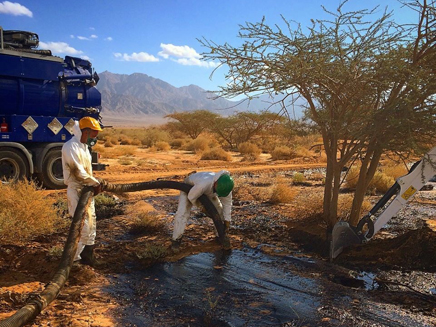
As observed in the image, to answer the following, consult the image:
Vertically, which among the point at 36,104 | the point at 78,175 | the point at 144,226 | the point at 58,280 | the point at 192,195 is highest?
the point at 36,104

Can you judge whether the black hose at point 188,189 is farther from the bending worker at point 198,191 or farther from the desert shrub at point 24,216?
the desert shrub at point 24,216

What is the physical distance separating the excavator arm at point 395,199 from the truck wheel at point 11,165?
8404 millimetres

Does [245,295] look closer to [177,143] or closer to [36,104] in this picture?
[36,104]

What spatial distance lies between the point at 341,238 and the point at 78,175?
4337mm

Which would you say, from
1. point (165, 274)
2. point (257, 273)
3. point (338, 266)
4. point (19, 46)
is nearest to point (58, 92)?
point (19, 46)

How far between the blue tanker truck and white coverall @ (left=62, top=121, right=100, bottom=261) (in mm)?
5808

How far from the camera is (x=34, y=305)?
13.0 ft

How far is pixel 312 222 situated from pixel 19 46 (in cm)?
916

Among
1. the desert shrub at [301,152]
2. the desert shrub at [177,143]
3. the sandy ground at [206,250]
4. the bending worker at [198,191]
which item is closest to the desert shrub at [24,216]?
the sandy ground at [206,250]

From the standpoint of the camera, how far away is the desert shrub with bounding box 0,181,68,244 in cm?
650

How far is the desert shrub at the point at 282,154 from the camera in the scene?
24406 millimetres

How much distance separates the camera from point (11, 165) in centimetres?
1054

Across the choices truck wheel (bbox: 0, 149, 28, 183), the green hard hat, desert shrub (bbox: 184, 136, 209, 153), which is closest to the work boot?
the green hard hat

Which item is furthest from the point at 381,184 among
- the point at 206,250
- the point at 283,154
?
the point at 283,154
